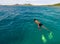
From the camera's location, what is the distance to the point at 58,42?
778 inches

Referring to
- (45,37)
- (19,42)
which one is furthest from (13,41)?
(45,37)

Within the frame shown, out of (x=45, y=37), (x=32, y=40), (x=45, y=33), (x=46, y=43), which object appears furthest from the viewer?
(x=45, y=33)

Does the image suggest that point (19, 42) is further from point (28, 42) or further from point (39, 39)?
point (39, 39)

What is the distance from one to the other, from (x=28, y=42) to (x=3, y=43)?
12.1ft

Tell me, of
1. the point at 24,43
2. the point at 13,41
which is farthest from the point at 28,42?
the point at 13,41

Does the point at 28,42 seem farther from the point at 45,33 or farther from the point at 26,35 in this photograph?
the point at 45,33

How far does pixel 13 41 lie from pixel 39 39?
420 cm

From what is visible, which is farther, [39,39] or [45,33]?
[45,33]

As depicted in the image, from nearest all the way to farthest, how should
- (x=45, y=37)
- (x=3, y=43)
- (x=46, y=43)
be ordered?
1. (x=3, y=43)
2. (x=46, y=43)
3. (x=45, y=37)

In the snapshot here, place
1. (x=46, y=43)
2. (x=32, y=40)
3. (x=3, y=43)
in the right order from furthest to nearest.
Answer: (x=32, y=40)
(x=46, y=43)
(x=3, y=43)

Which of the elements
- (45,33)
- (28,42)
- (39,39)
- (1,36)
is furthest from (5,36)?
(45,33)

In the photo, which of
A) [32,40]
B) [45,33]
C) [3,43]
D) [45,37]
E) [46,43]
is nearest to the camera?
[3,43]

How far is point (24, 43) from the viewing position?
19.0 meters

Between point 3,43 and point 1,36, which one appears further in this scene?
point 1,36
